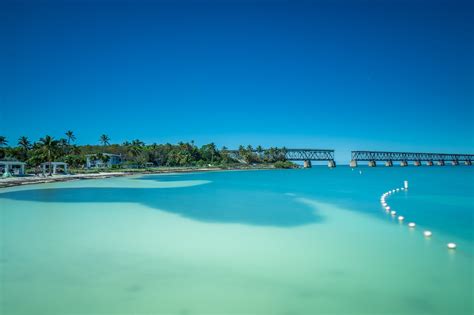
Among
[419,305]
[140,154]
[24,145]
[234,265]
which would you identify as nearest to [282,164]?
[140,154]

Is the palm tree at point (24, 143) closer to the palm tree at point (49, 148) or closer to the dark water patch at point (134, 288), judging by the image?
the palm tree at point (49, 148)

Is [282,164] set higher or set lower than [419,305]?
higher

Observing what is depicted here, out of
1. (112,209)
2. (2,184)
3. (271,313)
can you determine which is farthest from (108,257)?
(2,184)

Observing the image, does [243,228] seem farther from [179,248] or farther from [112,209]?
[112,209]

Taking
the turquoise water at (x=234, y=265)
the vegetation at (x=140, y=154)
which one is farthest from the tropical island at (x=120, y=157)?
the turquoise water at (x=234, y=265)

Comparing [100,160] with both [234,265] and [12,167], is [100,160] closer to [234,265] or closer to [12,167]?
[12,167]

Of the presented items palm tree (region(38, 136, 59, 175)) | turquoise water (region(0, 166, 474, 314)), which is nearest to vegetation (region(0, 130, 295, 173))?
palm tree (region(38, 136, 59, 175))

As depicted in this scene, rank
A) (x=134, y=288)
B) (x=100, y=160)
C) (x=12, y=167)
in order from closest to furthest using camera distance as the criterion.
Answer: (x=134, y=288), (x=12, y=167), (x=100, y=160)

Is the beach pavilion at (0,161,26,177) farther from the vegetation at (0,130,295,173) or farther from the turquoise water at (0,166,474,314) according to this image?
the turquoise water at (0,166,474,314)
